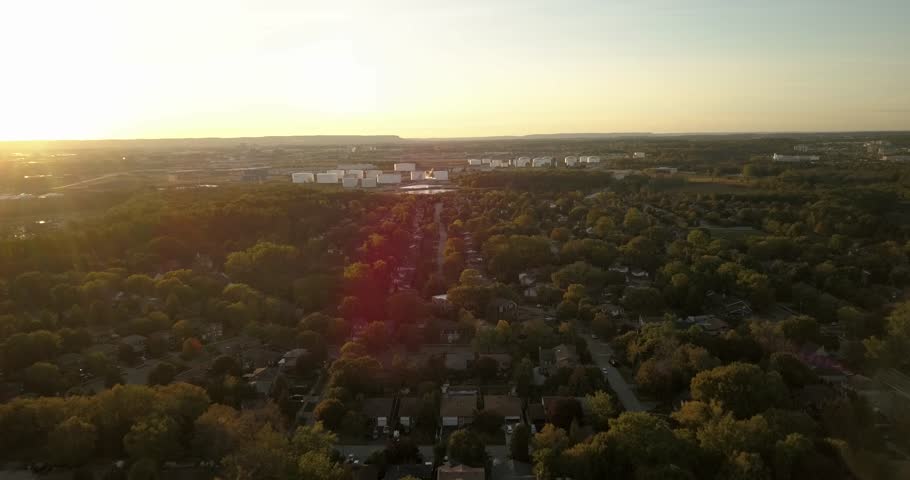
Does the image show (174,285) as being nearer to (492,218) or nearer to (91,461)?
(91,461)

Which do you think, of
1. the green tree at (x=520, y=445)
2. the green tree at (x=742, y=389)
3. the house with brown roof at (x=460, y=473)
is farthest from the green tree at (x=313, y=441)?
the green tree at (x=742, y=389)

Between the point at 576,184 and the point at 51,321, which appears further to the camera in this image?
the point at 576,184

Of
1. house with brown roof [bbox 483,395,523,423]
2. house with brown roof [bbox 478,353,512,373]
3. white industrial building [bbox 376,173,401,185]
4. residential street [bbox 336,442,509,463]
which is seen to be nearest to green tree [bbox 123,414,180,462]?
residential street [bbox 336,442,509,463]

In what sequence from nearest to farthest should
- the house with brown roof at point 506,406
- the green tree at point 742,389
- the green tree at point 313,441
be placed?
the green tree at point 313,441 → the green tree at point 742,389 → the house with brown roof at point 506,406

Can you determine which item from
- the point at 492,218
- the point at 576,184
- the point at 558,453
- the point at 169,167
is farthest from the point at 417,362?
the point at 169,167

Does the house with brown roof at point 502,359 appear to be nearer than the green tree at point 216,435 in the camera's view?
No

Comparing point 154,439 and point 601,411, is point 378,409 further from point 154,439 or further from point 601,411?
point 601,411

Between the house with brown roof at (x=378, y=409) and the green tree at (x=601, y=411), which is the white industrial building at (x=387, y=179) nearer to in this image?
the house with brown roof at (x=378, y=409)

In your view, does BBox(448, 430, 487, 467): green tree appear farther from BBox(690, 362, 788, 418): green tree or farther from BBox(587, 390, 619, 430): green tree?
BBox(690, 362, 788, 418): green tree
